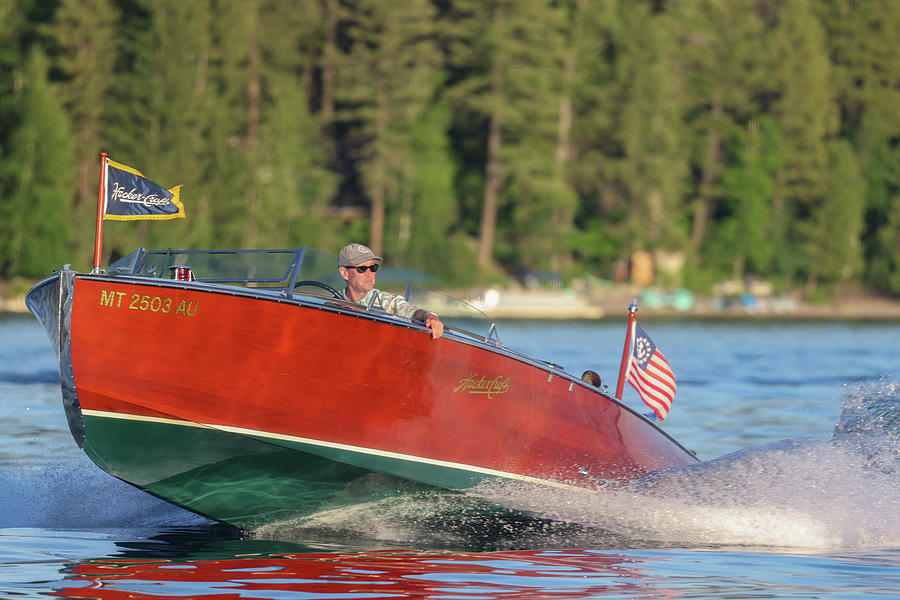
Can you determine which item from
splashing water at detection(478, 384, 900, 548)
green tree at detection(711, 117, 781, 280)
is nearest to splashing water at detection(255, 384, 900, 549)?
splashing water at detection(478, 384, 900, 548)

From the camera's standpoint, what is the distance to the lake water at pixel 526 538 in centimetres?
891

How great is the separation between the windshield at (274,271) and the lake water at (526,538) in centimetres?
149

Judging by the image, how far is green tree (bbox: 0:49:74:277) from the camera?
2261 inches

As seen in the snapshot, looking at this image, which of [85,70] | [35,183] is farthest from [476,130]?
[35,183]

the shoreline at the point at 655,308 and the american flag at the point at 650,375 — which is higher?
the american flag at the point at 650,375

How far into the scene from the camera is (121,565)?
9.48 metres

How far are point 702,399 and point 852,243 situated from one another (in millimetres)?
62687

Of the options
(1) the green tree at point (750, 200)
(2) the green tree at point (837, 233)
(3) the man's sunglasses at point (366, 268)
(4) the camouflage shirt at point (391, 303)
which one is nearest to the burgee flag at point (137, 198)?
(3) the man's sunglasses at point (366, 268)

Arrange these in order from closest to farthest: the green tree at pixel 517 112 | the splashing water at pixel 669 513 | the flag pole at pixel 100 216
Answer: the flag pole at pixel 100 216
the splashing water at pixel 669 513
the green tree at pixel 517 112

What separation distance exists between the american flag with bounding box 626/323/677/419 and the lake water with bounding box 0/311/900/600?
2.23 ft

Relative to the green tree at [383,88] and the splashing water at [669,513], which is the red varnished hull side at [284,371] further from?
the green tree at [383,88]

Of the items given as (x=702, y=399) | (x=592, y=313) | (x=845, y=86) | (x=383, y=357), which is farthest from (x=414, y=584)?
(x=845, y=86)

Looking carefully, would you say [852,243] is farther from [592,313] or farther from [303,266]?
[303,266]

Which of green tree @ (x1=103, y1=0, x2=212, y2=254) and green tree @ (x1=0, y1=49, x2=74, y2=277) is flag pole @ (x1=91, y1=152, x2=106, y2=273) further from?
green tree @ (x1=103, y1=0, x2=212, y2=254)
